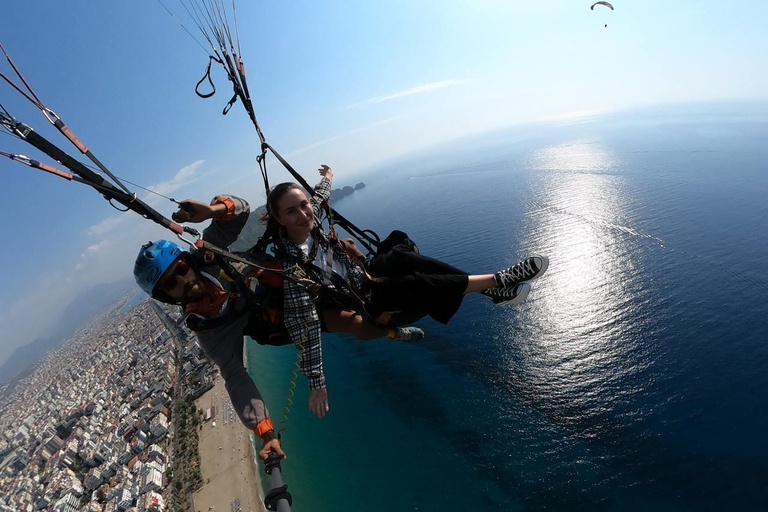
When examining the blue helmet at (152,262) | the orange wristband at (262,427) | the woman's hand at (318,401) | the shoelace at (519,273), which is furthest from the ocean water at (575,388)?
the blue helmet at (152,262)

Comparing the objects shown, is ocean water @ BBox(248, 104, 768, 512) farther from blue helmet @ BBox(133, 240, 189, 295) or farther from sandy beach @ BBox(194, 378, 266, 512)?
blue helmet @ BBox(133, 240, 189, 295)

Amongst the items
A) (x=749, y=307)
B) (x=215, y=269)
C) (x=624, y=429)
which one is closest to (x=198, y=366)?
(x=624, y=429)

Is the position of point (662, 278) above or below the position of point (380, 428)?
above

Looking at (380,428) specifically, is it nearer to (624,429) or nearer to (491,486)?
(491,486)

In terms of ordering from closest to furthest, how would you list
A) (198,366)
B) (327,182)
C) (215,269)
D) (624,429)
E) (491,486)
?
(215,269) → (327,182) → (491,486) → (624,429) → (198,366)

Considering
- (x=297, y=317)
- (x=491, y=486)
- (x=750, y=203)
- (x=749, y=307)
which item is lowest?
(x=491, y=486)

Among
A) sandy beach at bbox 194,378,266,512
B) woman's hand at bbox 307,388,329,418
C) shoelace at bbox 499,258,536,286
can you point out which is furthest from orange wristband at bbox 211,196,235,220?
sandy beach at bbox 194,378,266,512

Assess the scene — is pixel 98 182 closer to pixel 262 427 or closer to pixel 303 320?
pixel 303 320
